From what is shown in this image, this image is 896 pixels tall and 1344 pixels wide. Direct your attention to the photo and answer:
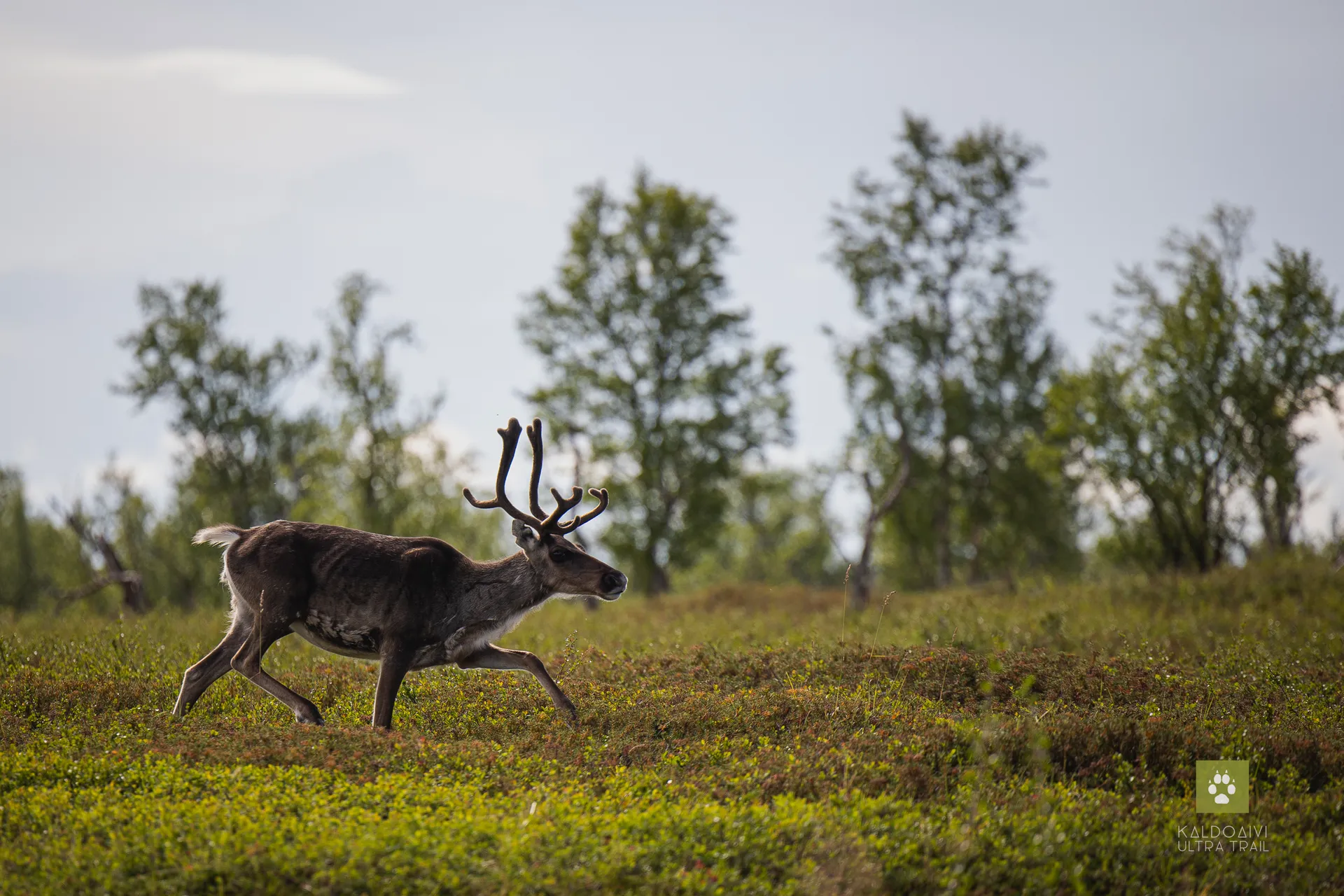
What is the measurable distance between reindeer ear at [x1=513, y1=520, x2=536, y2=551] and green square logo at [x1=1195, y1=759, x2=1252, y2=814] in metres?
6.35

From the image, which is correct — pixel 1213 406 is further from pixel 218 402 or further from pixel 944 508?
pixel 218 402

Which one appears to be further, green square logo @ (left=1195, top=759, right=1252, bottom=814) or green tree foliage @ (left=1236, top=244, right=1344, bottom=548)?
green tree foliage @ (left=1236, top=244, right=1344, bottom=548)

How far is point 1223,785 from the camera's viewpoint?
9016 millimetres

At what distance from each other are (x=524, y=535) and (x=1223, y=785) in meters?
6.64

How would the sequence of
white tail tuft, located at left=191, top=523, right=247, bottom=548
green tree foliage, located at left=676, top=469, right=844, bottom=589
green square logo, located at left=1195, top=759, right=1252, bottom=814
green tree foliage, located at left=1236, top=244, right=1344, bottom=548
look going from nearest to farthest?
green square logo, located at left=1195, top=759, right=1252, bottom=814, white tail tuft, located at left=191, top=523, right=247, bottom=548, green tree foliage, located at left=1236, top=244, right=1344, bottom=548, green tree foliage, located at left=676, top=469, right=844, bottom=589

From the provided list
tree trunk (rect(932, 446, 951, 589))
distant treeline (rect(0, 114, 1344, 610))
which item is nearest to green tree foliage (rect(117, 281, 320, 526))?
distant treeline (rect(0, 114, 1344, 610))

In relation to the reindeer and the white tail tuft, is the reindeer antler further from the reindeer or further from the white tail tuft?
the white tail tuft

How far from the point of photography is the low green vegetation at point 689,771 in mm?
6809

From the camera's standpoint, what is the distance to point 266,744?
8977mm

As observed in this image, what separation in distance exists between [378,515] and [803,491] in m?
49.1

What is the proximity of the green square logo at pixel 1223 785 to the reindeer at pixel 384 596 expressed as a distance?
5.45 m

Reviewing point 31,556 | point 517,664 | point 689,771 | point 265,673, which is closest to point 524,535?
point 517,664

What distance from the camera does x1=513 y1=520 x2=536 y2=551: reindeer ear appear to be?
10.9 metres

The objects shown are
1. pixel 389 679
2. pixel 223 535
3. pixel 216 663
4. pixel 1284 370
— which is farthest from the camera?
pixel 1284 370
